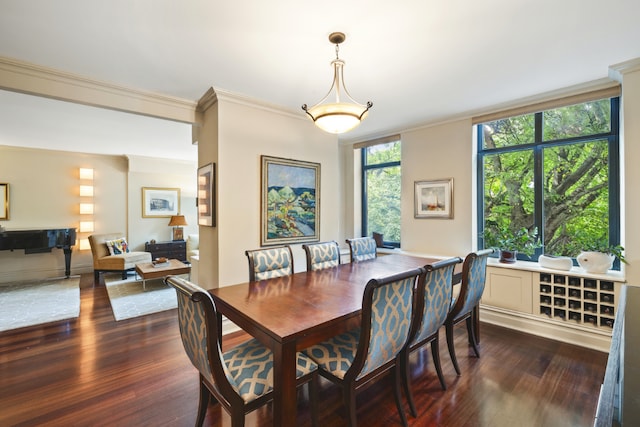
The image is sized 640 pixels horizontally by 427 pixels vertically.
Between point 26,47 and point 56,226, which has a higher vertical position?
point 26,47

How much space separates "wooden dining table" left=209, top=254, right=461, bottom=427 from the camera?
1.35 meters

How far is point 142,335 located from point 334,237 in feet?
8.66

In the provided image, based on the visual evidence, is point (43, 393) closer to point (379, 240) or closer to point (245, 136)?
point (245, 136)

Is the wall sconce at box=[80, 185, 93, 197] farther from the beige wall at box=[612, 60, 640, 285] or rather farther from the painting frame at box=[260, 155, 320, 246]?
the beige wall at box=[612, 60, 640, 285]

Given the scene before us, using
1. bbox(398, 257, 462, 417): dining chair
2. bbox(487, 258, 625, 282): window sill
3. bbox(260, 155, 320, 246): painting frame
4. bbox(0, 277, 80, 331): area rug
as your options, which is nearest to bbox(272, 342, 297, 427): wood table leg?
bbox(398, 257, 462, 417): dining chair

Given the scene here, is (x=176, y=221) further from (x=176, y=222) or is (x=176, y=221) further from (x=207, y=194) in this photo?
(x=207, y=194)

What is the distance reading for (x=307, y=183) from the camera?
3887mm

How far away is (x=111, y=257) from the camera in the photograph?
541 cm

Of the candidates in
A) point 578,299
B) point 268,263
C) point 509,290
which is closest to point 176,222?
point 268,263

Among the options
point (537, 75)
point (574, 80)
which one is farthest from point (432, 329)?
point (574, 80)

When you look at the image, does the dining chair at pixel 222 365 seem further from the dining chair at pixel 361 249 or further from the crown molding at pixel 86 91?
the crown molding at pixel 86 91

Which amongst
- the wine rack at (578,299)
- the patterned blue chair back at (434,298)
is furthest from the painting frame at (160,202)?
the wine rack at (578,299)

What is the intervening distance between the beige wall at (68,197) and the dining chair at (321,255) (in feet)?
18.2

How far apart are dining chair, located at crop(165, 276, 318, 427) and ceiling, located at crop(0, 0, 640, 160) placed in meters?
1.81
